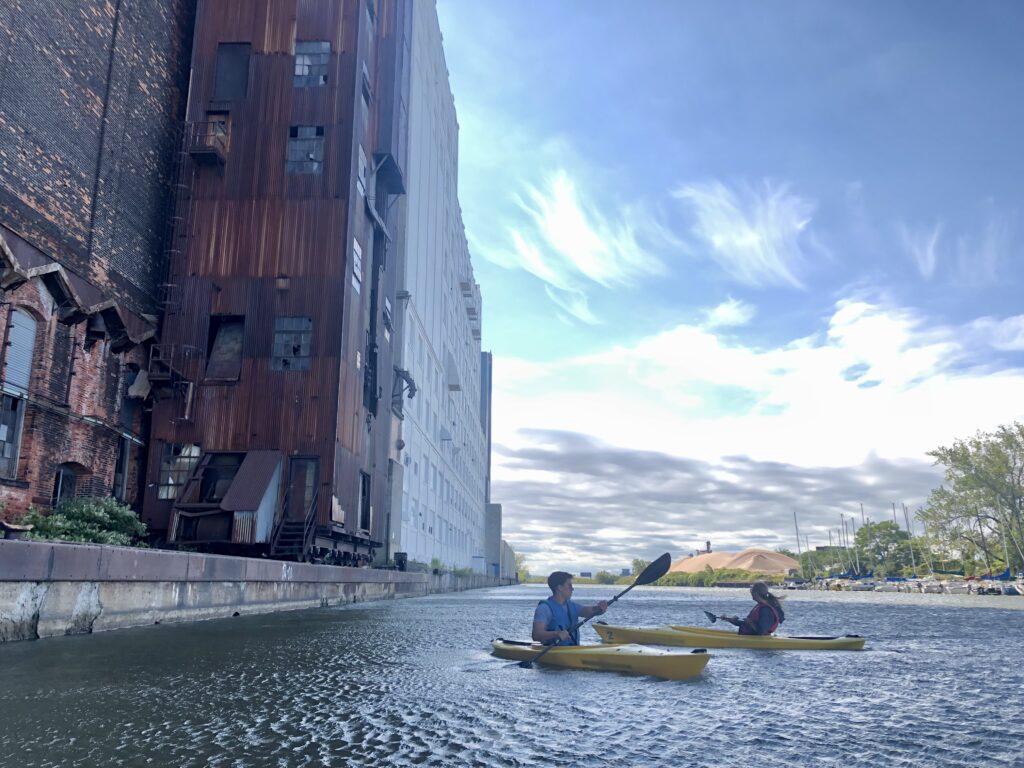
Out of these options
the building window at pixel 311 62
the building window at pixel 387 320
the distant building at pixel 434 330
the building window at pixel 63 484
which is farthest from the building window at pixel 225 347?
the distant building at pixel 434 330

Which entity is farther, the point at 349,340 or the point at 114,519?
the point at 349,340

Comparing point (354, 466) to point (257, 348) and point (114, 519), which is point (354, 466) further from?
point (114, 519)

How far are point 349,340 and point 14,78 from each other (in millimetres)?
13399

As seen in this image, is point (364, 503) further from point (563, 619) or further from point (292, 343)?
point (563, 619)

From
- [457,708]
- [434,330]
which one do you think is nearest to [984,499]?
[434,330]

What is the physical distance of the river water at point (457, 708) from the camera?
6492mm

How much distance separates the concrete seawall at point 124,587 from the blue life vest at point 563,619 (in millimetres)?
7369

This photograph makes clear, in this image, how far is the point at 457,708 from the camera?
28.0ft

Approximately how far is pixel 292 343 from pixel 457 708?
74.1 feet

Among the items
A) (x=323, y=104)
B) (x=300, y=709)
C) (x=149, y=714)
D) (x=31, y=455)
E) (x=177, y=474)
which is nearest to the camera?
(x=149, y=714)

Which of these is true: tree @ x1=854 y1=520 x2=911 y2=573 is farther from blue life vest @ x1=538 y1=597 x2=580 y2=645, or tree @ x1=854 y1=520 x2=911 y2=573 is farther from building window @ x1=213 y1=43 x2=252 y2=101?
blue life vest @ x1=538 y1=597 x2=580 y2=645

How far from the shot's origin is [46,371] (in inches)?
849

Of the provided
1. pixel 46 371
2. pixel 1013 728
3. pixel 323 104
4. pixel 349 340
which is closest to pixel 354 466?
pixel 349 340

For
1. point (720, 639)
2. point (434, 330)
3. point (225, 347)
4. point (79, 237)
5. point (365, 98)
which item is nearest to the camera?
point (720, 639)
